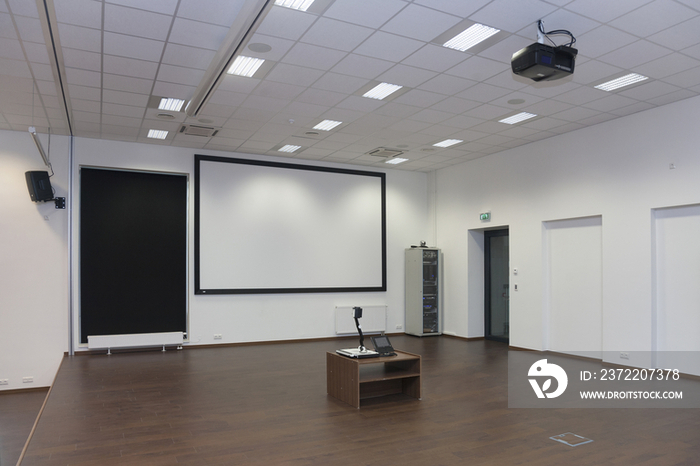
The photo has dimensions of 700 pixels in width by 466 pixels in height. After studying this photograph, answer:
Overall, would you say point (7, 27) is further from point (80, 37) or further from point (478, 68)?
point (478, 68)

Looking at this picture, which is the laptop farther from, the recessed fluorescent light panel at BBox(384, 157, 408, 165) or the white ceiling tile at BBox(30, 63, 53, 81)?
the recessed fluorescent light panel at BBox(384, 157, 408, 165)

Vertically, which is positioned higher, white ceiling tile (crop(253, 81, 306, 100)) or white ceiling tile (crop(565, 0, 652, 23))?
white ceiling tile (crop(565, 0, 652, 23))

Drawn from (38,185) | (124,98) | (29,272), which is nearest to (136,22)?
(124,98)

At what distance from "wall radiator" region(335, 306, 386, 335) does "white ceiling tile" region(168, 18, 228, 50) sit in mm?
6638

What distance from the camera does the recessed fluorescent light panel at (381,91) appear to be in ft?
21.1

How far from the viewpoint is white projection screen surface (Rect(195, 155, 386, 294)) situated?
31.7 feet

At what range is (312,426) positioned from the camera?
15.4 feet

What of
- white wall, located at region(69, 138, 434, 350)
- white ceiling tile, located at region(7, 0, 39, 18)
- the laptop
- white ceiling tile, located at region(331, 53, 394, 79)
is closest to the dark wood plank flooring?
white wall, located at region(69, 138, 434, 350)

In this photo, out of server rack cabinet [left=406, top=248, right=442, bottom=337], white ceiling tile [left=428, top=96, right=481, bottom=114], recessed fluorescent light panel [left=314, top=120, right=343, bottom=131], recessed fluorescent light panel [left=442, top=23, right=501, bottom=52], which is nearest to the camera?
recessed fluorescent light panel [left=442, top=23, right=501, bottom=52]

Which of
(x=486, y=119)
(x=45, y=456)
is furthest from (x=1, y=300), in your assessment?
(x=486, y=119)

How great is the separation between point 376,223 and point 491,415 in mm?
6584

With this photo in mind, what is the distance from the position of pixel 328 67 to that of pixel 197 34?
4.94 ft

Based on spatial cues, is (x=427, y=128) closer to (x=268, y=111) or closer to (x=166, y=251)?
(x=268, y=111)

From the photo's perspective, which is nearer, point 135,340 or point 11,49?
point 11,49
